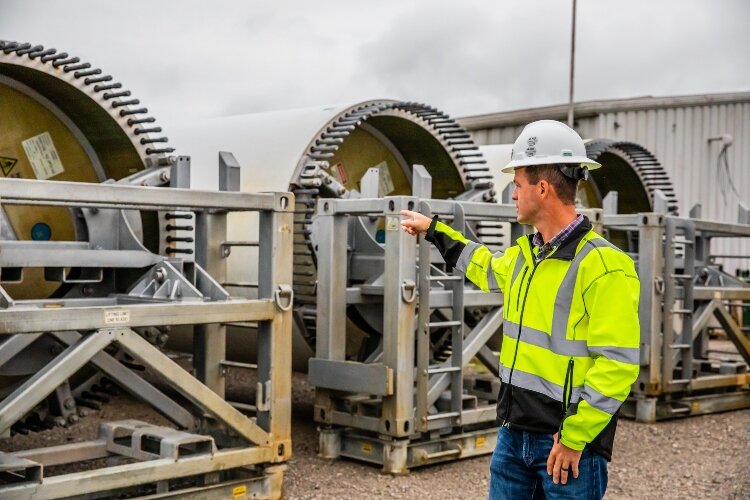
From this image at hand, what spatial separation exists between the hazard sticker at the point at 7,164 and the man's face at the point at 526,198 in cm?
379

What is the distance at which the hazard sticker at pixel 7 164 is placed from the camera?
6.12 meters

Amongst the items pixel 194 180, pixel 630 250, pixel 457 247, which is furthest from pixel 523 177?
pixel 630 250

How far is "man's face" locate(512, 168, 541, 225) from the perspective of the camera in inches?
136

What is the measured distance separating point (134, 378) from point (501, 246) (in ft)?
14.5

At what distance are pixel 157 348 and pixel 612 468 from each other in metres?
3.34

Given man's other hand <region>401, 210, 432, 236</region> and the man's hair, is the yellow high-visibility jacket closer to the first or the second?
the man's hair

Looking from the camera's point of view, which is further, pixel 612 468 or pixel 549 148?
pixel 612 468

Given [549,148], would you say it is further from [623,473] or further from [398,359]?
[623,473]

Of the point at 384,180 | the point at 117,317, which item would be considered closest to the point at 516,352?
the point at 117,317

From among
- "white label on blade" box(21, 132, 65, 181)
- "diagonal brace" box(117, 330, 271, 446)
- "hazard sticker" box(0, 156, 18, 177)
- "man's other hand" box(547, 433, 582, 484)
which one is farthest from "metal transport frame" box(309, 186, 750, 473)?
"man's other hand" box(547, 433, 582, 484)

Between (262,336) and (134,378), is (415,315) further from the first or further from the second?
(134,378)

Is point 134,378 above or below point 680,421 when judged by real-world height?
above

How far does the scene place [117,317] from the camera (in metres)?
4.83

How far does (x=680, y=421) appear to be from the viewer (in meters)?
8.97
